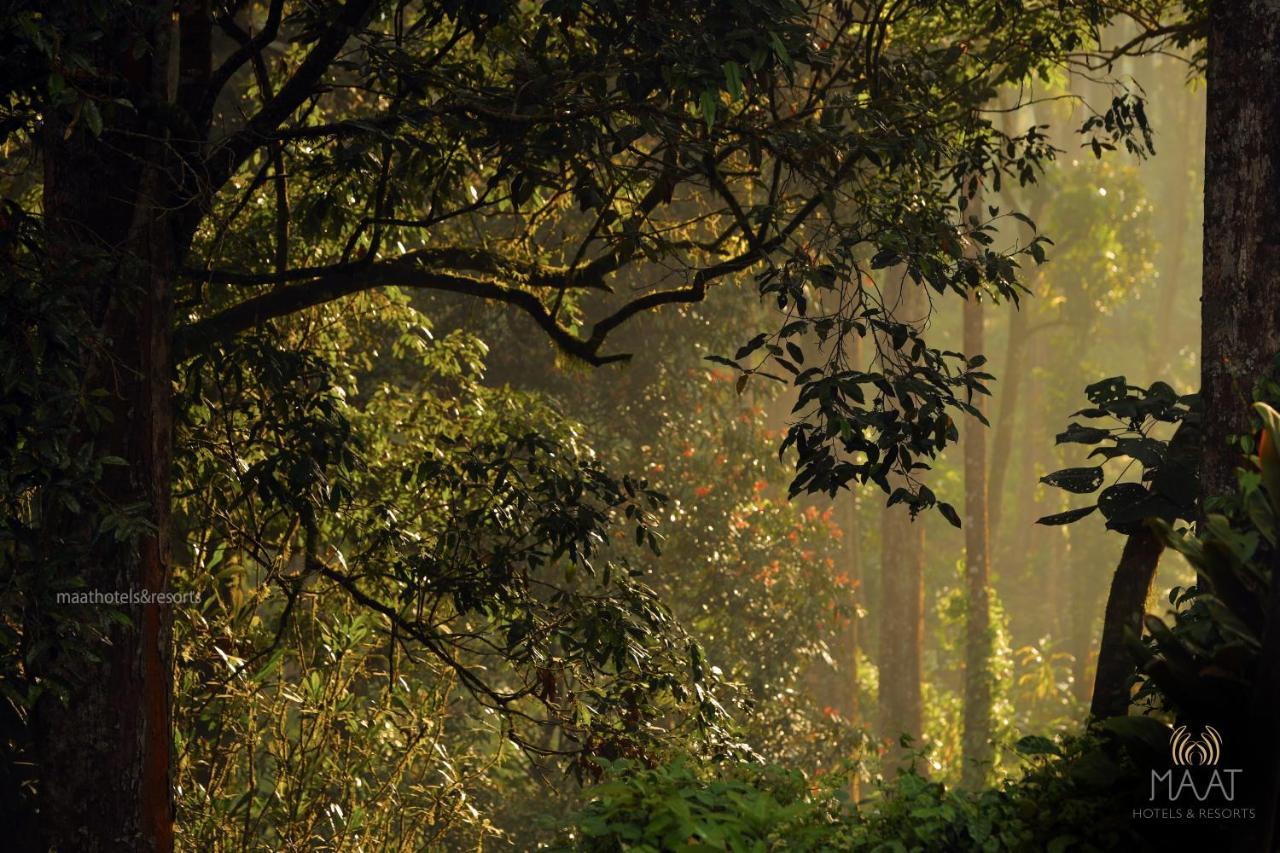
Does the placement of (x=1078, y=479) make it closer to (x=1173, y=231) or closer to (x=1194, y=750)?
(x=1194, y=750)

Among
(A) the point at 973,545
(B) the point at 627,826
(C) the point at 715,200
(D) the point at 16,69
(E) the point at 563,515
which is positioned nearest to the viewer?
(B) the point at 627,826

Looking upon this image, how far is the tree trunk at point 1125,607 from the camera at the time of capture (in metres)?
4.09

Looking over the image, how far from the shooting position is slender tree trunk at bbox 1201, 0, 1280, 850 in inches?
167

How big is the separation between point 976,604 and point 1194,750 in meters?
15.7

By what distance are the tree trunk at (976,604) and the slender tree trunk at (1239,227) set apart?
41.2ft

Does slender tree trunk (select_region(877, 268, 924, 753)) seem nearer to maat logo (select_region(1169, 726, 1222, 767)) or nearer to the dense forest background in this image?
the dense forest background

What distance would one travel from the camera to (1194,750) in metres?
3.02

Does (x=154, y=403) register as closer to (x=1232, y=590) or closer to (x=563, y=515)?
(x=563, y=515)

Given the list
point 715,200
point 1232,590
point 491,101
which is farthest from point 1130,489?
point 715,200

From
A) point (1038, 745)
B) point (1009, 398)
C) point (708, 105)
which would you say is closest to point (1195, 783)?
point (1038, 745)

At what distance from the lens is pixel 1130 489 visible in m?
4.67

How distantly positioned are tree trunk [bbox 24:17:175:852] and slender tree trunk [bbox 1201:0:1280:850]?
139 inches

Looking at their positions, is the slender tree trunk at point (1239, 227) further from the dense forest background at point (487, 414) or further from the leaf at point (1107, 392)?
the leaf at point (1107, 392)

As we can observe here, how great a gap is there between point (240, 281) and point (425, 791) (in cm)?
258
